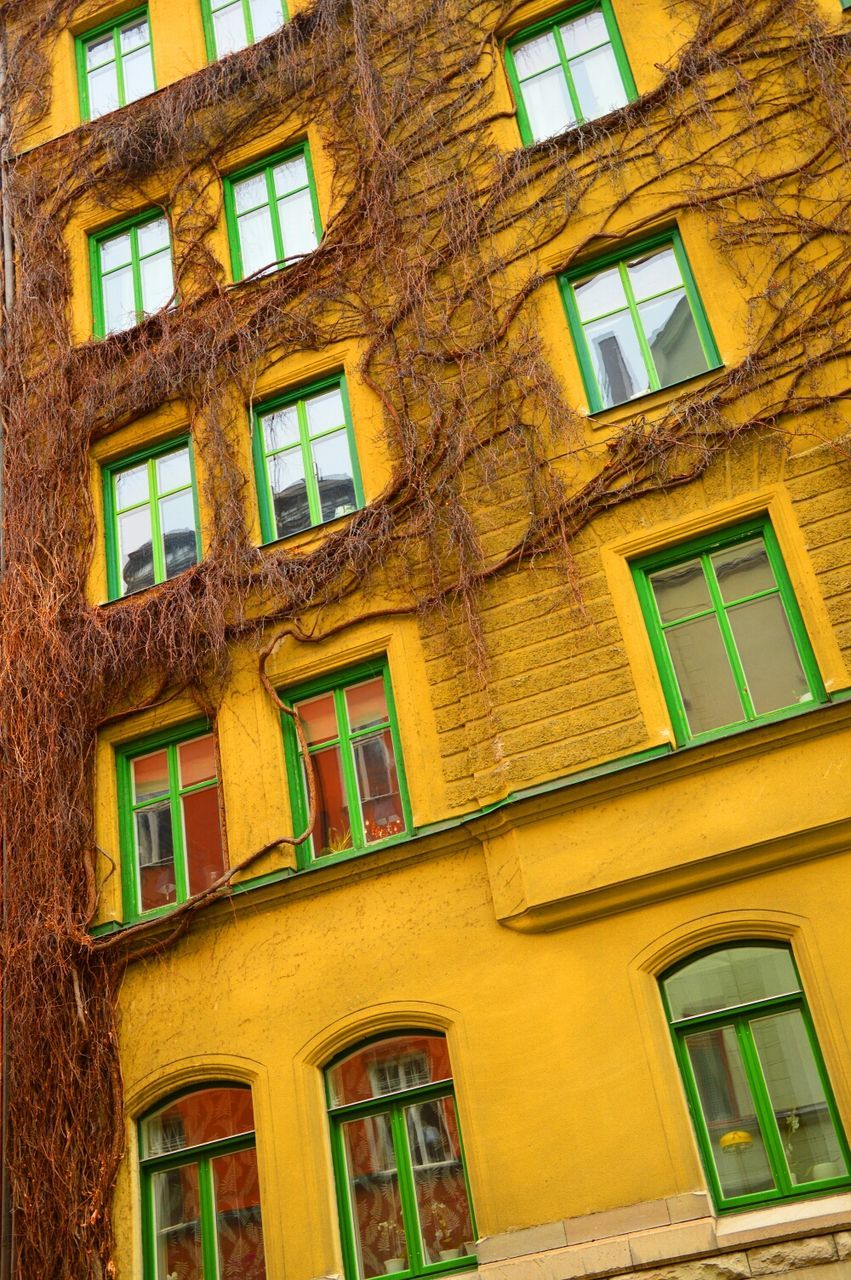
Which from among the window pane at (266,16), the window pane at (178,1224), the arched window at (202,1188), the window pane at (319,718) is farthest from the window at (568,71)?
the window pane at (178,1224)

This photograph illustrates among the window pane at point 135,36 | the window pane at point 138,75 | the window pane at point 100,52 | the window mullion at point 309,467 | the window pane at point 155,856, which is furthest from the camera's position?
the window pane at point 100,52

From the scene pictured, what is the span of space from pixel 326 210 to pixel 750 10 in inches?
191

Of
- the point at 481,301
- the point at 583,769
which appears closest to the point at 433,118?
the point at 481,301

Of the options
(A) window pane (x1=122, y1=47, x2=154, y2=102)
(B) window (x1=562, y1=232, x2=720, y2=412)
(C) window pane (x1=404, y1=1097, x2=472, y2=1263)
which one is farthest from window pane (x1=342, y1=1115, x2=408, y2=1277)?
(A) window pane (x1=122, y1=47, x2=154, y2=102)

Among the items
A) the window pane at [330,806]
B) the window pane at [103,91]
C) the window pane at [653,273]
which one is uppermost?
the window pane at [103,91]

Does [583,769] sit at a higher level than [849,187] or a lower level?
lower

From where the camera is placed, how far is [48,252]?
16.6 metres

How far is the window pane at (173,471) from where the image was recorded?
14.8m

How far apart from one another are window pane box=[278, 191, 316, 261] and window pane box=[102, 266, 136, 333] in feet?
6.85

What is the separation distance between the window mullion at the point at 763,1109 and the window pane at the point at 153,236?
36.9ft

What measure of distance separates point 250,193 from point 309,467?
4.05m

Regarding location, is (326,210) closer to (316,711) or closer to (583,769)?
(316,711)

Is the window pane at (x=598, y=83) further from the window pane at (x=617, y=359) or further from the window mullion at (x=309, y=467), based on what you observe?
the window mullion at (x=309, y=467)

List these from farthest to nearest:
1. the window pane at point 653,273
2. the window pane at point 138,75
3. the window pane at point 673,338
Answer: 1. the window pane at point 138,75
2. the window pane at point 653,273
3. the window pane at point 673,338
